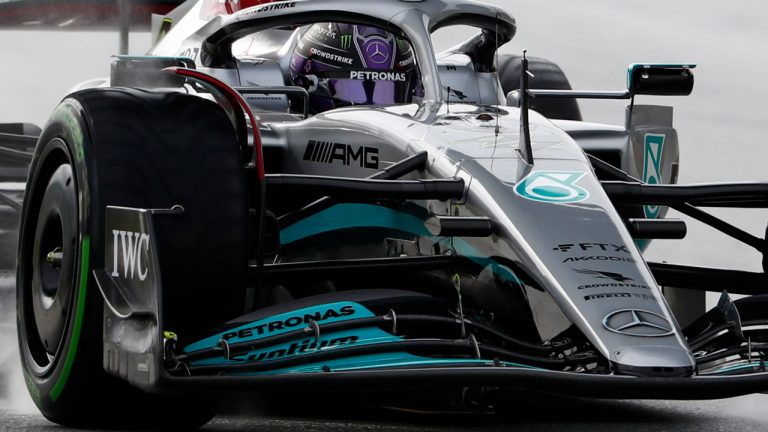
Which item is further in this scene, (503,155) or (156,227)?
(503,155)

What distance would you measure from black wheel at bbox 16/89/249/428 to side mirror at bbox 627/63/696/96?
1634mm

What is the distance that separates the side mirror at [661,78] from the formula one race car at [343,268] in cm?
35

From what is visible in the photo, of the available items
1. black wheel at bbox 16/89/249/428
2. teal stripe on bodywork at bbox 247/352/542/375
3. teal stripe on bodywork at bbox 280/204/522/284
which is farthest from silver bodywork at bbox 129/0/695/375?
black wheel at bbox 16/89/249/428

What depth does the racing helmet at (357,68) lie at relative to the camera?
5449mm

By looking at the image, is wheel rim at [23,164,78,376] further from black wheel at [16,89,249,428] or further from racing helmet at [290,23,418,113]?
racing helmet at [290,23,418,113]

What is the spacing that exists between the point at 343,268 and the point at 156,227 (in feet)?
2.25

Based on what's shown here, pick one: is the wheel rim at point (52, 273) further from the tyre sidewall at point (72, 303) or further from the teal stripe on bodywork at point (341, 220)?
the teal stripe on bodywork at point (341, 220)

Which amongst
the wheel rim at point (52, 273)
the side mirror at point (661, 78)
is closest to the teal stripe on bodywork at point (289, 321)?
the wheel rim at point (52, 273)

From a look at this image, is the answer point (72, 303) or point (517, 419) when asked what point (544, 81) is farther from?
point (72, 303)

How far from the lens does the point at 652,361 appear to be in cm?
333

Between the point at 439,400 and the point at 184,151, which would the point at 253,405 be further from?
the point at 184,151

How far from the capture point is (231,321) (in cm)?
361

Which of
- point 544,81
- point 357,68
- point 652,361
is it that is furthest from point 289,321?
point 544,81

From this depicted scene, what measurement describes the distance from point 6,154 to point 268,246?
2978 millimetres
